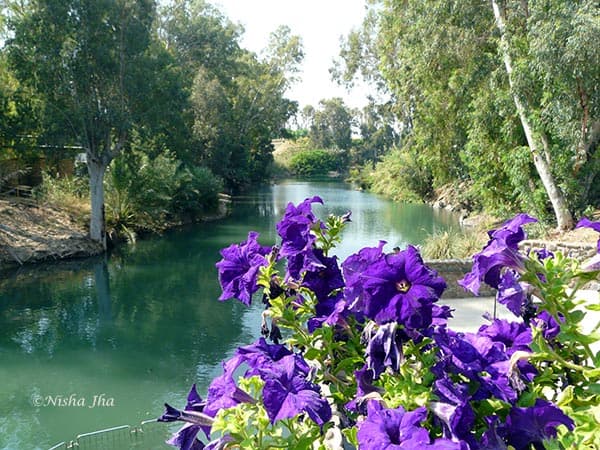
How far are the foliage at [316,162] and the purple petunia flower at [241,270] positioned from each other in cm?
5862

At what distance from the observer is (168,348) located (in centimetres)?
826

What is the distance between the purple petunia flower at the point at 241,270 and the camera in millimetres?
1487

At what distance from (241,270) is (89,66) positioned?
14.6m

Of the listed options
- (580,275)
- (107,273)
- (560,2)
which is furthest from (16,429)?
(560,2)

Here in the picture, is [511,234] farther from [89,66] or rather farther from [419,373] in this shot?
[89,66]

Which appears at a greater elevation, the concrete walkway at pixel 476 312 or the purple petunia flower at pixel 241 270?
the purple petunia flower at pixel 241 270

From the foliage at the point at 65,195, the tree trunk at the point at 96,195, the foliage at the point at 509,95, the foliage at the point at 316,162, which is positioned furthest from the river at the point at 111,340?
the foliage at the point at 316,162

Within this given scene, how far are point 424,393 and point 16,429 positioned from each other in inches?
238

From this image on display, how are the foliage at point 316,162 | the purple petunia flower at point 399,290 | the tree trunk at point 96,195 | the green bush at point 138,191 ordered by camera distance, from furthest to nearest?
the foliage at point 316,162
the green bush at point 138,191
the tree trunk at point 96,195
the purple petunia flower at point 399,290

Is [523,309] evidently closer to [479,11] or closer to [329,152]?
[479,11]

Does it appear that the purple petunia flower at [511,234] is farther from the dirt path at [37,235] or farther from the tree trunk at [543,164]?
the dirt path at [37,235]

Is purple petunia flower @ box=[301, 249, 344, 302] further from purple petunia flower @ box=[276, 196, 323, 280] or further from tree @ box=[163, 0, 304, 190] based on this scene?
tree @ box=[163, 0, 304, 190]

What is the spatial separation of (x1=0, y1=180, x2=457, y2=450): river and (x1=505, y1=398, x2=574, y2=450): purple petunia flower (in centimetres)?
478

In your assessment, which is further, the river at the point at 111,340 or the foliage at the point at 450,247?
the foliage at the point at 450,247
